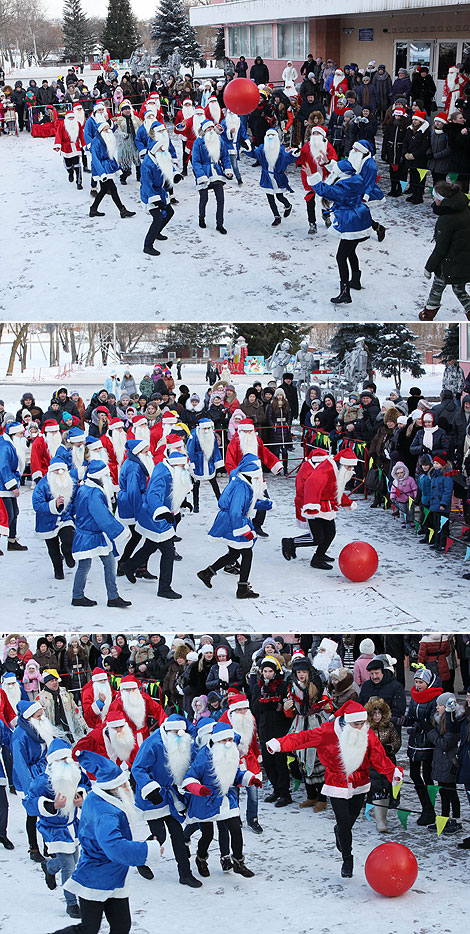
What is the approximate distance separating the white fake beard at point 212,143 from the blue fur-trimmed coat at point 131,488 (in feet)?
12.7

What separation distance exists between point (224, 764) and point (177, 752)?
0.91 feet

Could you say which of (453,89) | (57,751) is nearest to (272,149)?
(453,89)

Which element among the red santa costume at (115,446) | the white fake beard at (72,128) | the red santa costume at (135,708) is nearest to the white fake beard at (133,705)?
the red santa costume at (135,708)

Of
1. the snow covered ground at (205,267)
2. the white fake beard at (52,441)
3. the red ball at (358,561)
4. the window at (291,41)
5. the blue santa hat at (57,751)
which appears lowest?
the blue santa hat at (57,751)

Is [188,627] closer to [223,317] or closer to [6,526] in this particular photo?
[6,526]

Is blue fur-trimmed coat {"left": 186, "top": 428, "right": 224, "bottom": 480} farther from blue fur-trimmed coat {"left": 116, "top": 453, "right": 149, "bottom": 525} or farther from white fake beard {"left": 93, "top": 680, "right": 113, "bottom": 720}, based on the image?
white fake beard {"left": 93, "top": 680, "right": 113, "bottom": 720}

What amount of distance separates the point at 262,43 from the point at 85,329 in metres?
7.26

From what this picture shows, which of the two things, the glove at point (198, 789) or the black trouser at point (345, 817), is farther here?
the black trouser at point (345, 817)

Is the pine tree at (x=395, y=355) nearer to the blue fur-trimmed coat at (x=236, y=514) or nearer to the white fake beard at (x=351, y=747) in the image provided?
the blue fur-trimmed coat at (x=236, y=514)

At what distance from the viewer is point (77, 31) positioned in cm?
2281

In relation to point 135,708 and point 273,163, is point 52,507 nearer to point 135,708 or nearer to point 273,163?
point 135,708

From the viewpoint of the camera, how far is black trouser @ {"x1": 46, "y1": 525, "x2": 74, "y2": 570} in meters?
8.51

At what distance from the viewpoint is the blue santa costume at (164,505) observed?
7836 mm

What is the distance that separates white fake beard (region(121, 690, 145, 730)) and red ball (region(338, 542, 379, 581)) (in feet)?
7.42
